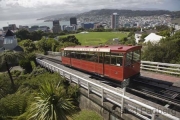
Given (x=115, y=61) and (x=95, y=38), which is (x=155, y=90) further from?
(x=95, y=38)

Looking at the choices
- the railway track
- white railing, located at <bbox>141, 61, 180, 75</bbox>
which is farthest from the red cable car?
white railing, located at <bbox>141, 61, 180, 75</bbox>

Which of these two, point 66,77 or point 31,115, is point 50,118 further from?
point 66,77

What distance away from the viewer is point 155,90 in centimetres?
1150

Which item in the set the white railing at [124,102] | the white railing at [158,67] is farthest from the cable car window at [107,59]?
the white railing at [158,67]

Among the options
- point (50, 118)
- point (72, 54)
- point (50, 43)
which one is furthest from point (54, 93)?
point (50, 43)

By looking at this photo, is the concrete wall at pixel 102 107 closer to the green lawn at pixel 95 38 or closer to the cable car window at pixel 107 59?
the cable car window at pixel 107 59

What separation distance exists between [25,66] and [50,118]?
26.8 metres

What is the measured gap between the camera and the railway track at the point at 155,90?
9.34m

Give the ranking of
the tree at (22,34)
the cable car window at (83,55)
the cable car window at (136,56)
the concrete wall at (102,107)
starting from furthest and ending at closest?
the tree at (22,34)
the cable car window at (83,55)
the cable car window at (136,56)
the concrete wall at (102,107)

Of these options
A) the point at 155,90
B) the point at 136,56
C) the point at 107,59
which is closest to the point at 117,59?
the point at 107,59

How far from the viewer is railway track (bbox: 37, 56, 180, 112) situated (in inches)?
368

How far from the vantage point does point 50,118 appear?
8586 mm

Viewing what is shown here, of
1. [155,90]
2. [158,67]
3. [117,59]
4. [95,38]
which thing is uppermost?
[117,59]

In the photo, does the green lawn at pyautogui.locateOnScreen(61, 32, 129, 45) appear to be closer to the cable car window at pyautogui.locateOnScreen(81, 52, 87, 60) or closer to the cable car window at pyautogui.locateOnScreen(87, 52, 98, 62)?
the cable car window at pyautogui.locateOnScreen(81, 52, 87, 60)
